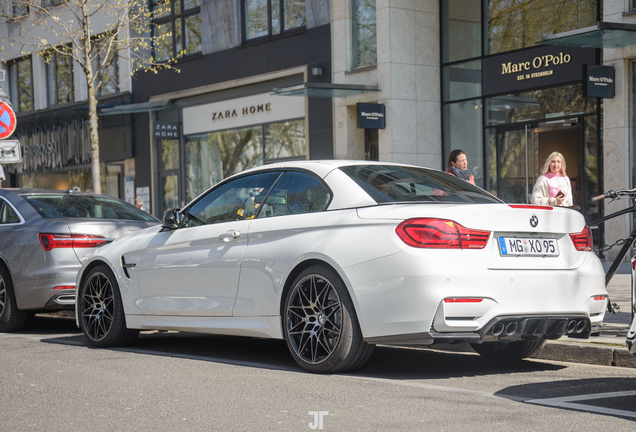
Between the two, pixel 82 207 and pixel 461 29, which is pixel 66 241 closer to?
pixel 82 207

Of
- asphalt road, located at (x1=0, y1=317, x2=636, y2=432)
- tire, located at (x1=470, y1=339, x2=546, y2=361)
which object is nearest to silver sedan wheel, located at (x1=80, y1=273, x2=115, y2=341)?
asphalt road, located at (x1=0, y1=317, x2=636, y2=432)

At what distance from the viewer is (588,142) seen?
16.4 meters

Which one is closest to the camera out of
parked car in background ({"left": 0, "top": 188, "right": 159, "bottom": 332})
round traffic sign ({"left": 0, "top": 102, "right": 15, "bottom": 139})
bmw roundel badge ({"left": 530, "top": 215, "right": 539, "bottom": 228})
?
bmw roundel badge ({"left": 530, "top": 215, "right": 539, "bottom": 228})

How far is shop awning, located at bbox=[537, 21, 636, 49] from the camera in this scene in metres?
12.2

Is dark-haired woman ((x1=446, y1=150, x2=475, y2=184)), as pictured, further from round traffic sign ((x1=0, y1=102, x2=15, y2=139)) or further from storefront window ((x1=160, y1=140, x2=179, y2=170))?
storefront window ((x1=160, y1=140, x2=179, y2=170))

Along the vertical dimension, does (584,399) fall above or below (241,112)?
below

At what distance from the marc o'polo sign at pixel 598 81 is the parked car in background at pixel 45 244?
338 inches

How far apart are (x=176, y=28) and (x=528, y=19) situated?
11.2 metres

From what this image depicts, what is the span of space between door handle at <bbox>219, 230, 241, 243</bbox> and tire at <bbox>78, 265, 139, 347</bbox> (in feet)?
4.97

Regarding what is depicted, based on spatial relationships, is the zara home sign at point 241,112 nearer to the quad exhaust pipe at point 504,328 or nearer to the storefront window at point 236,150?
the storefront window at point 236,150

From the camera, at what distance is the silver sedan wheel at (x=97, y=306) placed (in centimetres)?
776

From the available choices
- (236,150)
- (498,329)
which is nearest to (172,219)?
(498,329)

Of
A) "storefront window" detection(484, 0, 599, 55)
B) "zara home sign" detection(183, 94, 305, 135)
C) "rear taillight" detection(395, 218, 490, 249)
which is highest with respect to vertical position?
"storefront window" detection(484, 0, 599, 55)

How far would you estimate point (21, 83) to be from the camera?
3203 cm
